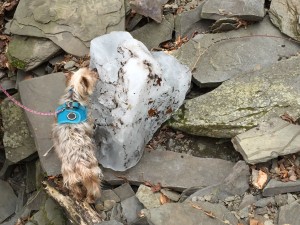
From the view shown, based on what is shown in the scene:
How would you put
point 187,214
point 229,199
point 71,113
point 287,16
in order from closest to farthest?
1. point 187,214
2. point 229,199
3. point 71,113
4. point 287,16

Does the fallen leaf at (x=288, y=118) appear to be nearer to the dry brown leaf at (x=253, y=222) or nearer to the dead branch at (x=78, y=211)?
the dry brown leaf at (x=253, y=222)

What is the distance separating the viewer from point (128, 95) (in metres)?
5.61

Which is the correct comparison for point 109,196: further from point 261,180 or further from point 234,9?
point 234,9

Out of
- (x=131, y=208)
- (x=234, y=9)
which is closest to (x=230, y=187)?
(x=131, y=208)

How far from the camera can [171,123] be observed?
6227mm

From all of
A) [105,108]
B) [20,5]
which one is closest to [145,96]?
[105,108]

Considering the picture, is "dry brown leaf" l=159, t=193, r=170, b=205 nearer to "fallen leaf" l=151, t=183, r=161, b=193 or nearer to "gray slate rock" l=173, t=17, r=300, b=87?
"fallen leaf" l=151, t=183, r=161, b=193

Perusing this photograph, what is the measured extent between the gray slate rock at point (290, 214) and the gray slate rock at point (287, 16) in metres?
2.65

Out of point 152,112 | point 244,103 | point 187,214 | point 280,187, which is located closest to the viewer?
point 187,214

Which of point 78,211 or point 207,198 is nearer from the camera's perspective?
point 207,198

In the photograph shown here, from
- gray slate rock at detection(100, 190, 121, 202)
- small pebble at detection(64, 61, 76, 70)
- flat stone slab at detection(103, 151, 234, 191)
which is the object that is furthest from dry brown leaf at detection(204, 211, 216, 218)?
small pebble at detection(64, 61, 76, 70)

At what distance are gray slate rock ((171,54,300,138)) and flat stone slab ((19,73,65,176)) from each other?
1744 mm

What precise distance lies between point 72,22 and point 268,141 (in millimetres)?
3551

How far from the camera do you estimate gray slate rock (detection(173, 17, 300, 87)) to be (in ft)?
21.4
